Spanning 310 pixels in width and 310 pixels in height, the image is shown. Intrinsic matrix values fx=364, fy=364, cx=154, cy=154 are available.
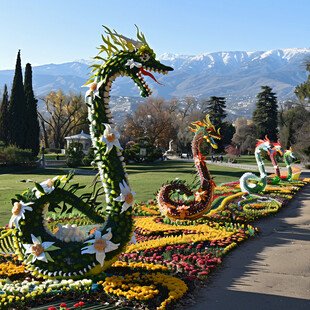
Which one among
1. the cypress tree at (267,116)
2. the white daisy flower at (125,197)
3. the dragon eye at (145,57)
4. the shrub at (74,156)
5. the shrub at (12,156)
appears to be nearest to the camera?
the white daisy flower at (125,197)

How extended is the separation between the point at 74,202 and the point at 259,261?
13.1 feet

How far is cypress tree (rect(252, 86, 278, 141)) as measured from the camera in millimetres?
50594

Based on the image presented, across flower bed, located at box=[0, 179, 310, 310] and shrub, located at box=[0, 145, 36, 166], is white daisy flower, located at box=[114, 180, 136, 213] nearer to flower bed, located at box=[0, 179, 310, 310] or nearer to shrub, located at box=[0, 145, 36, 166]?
flower bed, located at box=[0, 179, 310, 310]

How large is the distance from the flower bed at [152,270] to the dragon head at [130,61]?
272cm

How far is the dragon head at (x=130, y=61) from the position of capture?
18.9 ft

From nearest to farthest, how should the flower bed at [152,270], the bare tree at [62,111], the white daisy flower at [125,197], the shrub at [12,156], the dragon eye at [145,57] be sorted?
the flower bed at [152,270] → the white daisy flower at [125,197] → the dragon eye at [145,57] → the shrub at [12,156] → the bare tree at [62,111]

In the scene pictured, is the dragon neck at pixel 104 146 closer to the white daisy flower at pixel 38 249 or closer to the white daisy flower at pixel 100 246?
the white daisy flower at pixel 100 246

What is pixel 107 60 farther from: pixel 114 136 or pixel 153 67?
pixel 114 136

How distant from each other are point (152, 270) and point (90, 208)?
1.62 meters

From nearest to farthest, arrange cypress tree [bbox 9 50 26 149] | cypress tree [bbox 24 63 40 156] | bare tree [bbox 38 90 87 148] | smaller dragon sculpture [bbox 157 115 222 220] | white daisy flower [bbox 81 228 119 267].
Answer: white daisy flower [bbox 81 228 119 267]
smaller dragon sculpture [bbox 157 115 222 220]
cypress tree [bbox 9 50 26 149]
cypress tree [bbox 24 63 40 156]
bare tree [bbox 38 90 87 148]

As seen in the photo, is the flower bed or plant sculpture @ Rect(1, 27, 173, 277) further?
plant sculpture @ Rect(1, 27, 173, 277)

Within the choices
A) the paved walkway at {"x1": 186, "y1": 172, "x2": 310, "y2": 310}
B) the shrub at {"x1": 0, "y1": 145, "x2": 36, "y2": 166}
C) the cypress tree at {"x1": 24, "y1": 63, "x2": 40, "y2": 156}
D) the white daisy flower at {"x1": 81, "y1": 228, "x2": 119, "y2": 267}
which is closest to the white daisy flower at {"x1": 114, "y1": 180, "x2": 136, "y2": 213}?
the white daisy flower at {"x1": 81, "y1": 228, "x2": 119, "y2": 267}

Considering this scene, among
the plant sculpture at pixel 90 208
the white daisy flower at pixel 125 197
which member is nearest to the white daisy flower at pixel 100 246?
the plant sculpture at pixel 90 208

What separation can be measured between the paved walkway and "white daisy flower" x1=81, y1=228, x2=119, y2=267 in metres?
1.48
